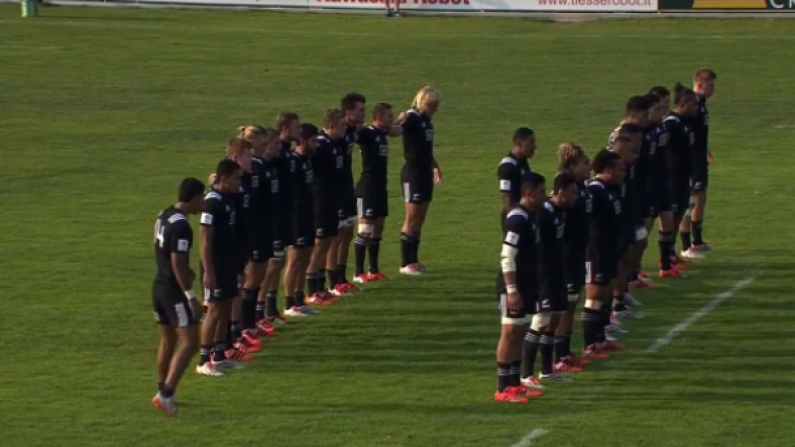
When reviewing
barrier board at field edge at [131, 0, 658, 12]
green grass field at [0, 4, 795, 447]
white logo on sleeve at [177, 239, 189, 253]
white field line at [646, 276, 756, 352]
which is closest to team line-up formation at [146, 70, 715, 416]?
white logo on sleeve at [177, 239, 189, 253]

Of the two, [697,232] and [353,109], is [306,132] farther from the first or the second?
[697,232]

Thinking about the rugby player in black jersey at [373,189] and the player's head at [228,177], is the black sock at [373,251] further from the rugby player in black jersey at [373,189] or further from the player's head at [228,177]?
the player's head at [228,177]

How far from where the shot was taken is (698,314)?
62.2 ft

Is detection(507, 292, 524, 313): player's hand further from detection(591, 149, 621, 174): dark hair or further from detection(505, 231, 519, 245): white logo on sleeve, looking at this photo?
detection(591, 149, 621, 174): dark hair

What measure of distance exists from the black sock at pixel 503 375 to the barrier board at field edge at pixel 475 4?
3315 cm

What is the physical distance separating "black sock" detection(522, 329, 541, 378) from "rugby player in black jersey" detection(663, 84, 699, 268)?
560 cm

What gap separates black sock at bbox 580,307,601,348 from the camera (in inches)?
669

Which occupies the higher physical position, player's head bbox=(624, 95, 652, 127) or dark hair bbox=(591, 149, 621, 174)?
player's head bbox=(624, 95, 652, 127)

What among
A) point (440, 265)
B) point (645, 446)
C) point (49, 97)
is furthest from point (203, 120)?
point (645, 446)

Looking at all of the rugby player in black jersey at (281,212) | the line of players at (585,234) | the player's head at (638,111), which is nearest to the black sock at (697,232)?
the line of players at (585,234)

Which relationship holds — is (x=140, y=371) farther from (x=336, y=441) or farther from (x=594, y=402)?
(x=594, y=402)

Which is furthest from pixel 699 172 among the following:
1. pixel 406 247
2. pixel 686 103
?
pixel 406 247

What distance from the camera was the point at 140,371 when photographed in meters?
16.8

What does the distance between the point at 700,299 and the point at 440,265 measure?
3653 mm
